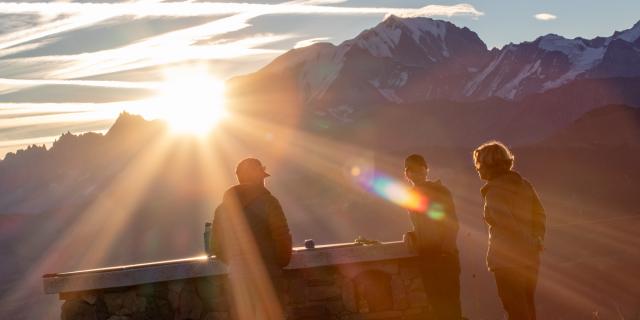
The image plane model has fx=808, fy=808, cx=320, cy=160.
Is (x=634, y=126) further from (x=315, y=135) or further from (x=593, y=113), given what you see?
(x=315, y=135)

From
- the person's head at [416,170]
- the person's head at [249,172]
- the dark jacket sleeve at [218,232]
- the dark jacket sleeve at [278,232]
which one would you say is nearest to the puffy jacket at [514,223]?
the person's head at [416,170]

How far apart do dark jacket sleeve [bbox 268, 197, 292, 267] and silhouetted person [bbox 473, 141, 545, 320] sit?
151 centimetres

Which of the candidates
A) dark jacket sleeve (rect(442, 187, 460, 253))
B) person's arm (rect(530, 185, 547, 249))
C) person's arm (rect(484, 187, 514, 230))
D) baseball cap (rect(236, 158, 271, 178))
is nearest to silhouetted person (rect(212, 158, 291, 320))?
baseball cap (rect(236, 158, 271, 178))

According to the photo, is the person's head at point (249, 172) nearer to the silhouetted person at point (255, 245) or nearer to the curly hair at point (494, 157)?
the silhouetted person at point (255, 245)

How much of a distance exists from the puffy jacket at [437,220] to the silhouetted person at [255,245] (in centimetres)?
125

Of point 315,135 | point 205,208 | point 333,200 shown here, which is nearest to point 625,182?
point 333,200

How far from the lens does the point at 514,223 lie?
19.5ft

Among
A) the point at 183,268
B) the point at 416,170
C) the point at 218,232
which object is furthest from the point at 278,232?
the point at 183,268

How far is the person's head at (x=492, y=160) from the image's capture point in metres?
6.04

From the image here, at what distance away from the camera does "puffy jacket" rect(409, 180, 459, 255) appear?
659 cm

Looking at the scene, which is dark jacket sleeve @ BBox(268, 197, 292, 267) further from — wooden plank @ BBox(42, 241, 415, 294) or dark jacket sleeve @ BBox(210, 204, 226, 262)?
wooden plank @ BBox(42, 241, 415, 294)

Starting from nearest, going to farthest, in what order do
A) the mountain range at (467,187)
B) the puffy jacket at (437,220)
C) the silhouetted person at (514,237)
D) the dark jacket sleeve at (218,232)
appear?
the silhouetted person at (514,237), the dark jacket sleeve at (218,232), the puffy jacket at (437,220), the mountain range at (467,187)

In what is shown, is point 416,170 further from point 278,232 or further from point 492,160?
point 278,232

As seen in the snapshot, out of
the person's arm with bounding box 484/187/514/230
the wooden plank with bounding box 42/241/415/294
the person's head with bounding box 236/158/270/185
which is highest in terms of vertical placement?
the person's head with bounding box 236/158/270/185
